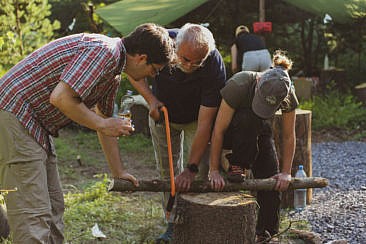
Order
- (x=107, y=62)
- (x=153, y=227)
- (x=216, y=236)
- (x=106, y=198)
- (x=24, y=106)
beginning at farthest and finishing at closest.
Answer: (x=106, y=198), (x=153, y=227), (x=216, y=236), (x=24, y=106), (x=107, y=62)

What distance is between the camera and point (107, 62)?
8.61 feet

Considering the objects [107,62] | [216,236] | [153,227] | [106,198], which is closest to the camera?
[107,62]

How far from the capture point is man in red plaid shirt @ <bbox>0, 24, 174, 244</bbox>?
8.56 ft

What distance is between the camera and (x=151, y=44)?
2.69m

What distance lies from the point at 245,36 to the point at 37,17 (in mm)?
3336

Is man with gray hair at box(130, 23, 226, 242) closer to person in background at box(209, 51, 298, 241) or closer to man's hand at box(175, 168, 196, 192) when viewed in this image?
man's hand at box(175, 168, 196, 192)

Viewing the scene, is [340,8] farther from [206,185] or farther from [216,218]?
[216,218]

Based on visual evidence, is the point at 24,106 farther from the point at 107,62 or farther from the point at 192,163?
the point at 192,163

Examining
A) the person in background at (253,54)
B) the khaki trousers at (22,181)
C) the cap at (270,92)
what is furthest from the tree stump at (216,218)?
the person in background at (253,54)

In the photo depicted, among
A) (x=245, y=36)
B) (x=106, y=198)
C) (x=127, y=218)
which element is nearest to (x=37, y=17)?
(x=245, y=36)

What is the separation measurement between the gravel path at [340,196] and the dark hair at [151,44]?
7.36 ft

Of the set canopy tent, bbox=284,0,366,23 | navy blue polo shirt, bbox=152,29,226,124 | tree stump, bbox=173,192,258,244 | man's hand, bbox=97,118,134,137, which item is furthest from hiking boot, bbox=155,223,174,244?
canopy tent, bbox=284,0,366,23

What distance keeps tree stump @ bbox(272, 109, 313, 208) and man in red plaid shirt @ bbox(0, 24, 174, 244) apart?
2.07 meters

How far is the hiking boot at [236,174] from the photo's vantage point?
3.52m
